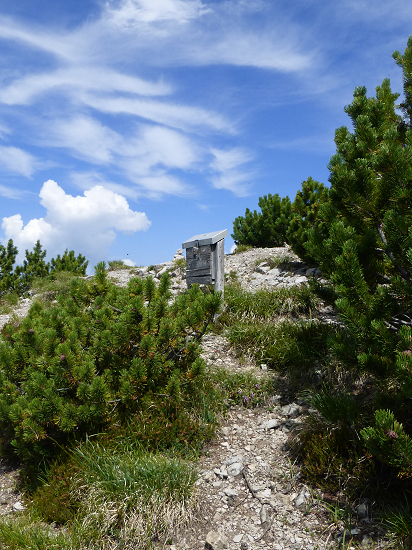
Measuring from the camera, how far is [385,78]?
19.9ft

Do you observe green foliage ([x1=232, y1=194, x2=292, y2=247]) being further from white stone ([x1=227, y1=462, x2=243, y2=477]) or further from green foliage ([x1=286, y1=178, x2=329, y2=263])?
white stone ([x1=227, y1=462, x2=243, y2=477])

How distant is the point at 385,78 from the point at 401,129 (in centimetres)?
80

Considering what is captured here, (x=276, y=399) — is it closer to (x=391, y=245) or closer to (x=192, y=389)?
(x=192, y=389)

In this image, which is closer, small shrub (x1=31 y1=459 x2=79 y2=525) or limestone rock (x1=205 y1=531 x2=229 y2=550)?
limestone rock (x1=205 y1=531 x2=229 y2=550)

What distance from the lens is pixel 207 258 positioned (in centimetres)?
895

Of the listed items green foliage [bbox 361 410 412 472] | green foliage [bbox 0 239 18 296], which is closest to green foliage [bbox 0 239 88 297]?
green foliage [bbox 0 239 18 296]

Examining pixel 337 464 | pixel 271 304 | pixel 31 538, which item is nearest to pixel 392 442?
pixel 337 464

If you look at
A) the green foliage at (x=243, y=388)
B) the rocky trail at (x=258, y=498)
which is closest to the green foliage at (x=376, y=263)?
the rocky trail at (x=258, y=498)

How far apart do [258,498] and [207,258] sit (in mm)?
5392

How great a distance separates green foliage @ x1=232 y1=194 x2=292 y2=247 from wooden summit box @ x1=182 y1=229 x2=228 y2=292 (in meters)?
6.78

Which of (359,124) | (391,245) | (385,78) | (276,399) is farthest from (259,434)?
(385,78)

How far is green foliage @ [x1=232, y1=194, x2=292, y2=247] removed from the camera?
15445 millimetres

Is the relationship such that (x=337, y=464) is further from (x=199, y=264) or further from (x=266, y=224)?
(x=266, y=224)

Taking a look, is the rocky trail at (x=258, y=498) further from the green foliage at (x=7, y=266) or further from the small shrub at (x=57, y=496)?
the green foliage at (x=7, y=266)
